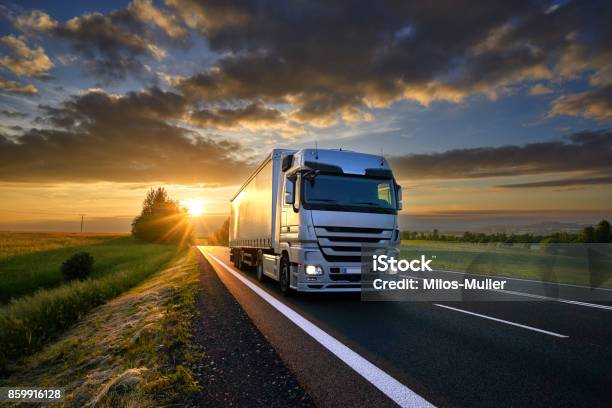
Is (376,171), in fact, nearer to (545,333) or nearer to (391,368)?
(545,333)

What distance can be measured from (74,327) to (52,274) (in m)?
17.5

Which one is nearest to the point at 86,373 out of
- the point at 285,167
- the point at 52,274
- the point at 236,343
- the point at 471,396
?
the point at 236,343

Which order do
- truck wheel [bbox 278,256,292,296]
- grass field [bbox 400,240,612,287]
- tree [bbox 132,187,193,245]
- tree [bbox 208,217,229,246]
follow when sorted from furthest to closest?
tree [bbox 208,217,229,246] < tree [bbox 132,187,193,245] < grass field [bbox 400,240,612,287] < truck wheel [bbox 278,256,292,296]

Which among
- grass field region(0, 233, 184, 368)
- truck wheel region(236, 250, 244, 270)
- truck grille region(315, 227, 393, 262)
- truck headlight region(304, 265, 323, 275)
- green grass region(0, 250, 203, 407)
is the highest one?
truck grille region(315, 227, 393, 262)

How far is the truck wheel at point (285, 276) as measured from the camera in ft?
34.1

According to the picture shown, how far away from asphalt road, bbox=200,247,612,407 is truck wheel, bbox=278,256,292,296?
1.28m

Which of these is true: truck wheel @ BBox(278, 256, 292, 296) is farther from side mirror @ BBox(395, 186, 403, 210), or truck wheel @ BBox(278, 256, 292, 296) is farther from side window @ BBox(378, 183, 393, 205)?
side mirror @ BBox(395, 186, 403, 210)

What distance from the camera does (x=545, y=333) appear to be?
6328 millimetres

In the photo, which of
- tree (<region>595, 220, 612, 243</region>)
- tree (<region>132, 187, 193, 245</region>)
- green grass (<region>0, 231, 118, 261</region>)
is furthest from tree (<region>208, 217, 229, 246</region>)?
tree (<region>595, 220, 612, 243</region>)

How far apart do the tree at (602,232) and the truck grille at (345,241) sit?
6842 centimetres

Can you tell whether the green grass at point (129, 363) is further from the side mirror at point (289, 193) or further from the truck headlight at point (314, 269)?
the side mirror at point (289, 193)

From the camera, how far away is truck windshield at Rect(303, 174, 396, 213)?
949cm

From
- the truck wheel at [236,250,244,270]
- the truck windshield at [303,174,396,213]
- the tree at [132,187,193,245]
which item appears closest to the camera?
the truck windshield at [303,174,396,213]

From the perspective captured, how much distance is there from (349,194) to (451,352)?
5.15 meters
